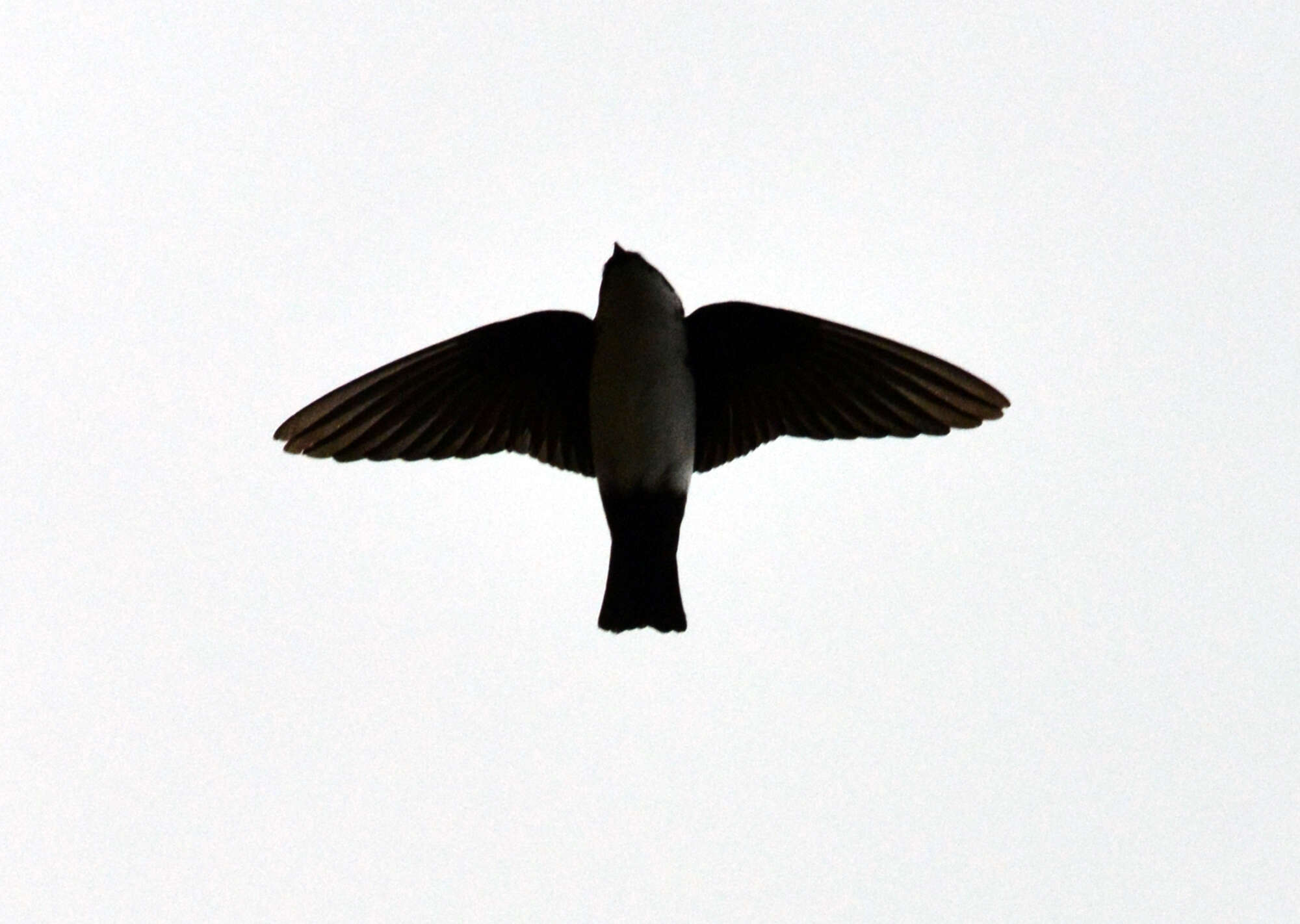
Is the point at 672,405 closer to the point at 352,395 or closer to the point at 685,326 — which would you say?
the point at 685,326

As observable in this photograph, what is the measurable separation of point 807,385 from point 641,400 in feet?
2.03

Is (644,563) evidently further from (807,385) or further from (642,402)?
(807,385)

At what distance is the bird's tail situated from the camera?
726cm

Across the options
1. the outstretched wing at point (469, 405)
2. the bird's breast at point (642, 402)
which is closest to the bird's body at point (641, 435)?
the bird's breast at point (642, 402)

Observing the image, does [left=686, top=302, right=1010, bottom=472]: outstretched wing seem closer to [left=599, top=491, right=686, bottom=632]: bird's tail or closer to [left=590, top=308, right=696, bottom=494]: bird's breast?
[left=590, top=308, right=696, bottom=494]: bird's breast

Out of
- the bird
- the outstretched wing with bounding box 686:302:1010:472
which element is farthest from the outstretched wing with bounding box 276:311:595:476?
the outstretched wing with bounding box 686:302:1010:472

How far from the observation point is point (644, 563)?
288 inches

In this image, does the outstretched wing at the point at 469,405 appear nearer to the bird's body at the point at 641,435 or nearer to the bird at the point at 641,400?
the bird at the point at 641,400

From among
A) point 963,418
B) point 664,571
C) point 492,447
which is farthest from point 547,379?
point 963,418

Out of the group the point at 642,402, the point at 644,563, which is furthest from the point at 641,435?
the point at 644,563

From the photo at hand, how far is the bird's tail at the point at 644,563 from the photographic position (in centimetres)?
726

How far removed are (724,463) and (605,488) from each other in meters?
0.45

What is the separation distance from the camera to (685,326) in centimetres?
718

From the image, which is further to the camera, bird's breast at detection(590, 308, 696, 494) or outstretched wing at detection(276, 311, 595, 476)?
outstretched wing at detection(276, 311, 595, 476)
